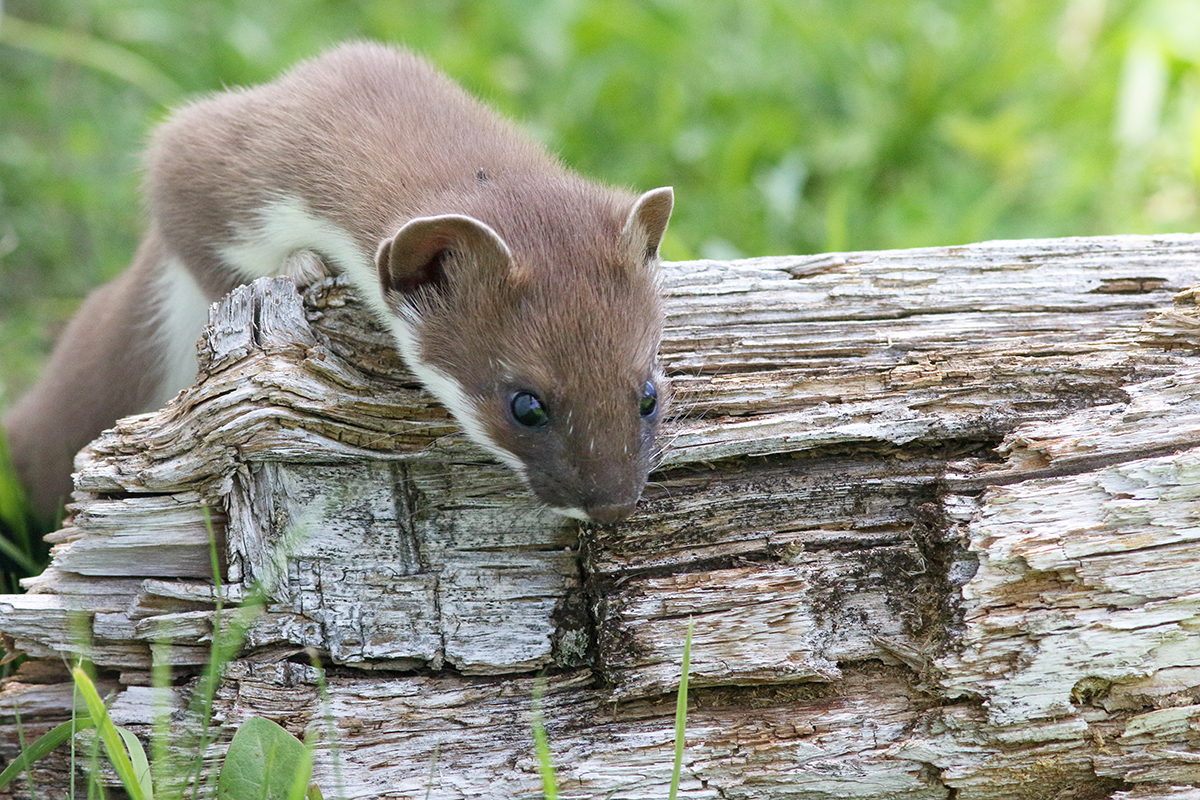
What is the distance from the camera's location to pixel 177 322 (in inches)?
148

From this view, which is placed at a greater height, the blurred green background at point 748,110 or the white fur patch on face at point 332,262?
the blurred green background at point 748,110

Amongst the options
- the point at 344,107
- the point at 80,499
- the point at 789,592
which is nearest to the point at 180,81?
the point at 344,107

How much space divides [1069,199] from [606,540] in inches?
146

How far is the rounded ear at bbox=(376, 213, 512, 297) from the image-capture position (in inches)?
104

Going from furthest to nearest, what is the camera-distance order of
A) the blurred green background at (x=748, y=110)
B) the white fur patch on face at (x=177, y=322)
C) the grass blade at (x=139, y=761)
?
the blurred green background at (x=748, y=110) → the white fur patch on face at (x=177, y=322) → the grass blade at (x=139, y=761)

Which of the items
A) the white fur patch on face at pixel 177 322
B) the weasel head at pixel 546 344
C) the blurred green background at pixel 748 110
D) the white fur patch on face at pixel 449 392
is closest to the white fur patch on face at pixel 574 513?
the weasel head at pixel 546 344

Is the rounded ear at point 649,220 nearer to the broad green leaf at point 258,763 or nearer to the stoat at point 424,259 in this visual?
the stoat at point 424,259

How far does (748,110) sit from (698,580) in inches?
146

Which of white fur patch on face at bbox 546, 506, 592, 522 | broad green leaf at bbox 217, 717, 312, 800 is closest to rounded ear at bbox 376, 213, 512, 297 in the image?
white fur patch on face at bbox 546, 506, 592, 522

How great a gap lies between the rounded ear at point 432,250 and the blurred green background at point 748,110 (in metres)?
2.50

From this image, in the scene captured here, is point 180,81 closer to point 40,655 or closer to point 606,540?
point 40,655

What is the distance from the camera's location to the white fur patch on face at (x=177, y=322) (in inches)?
146

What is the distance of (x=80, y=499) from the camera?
2900mm

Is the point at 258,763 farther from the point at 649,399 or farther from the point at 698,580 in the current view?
the point at 649,399
